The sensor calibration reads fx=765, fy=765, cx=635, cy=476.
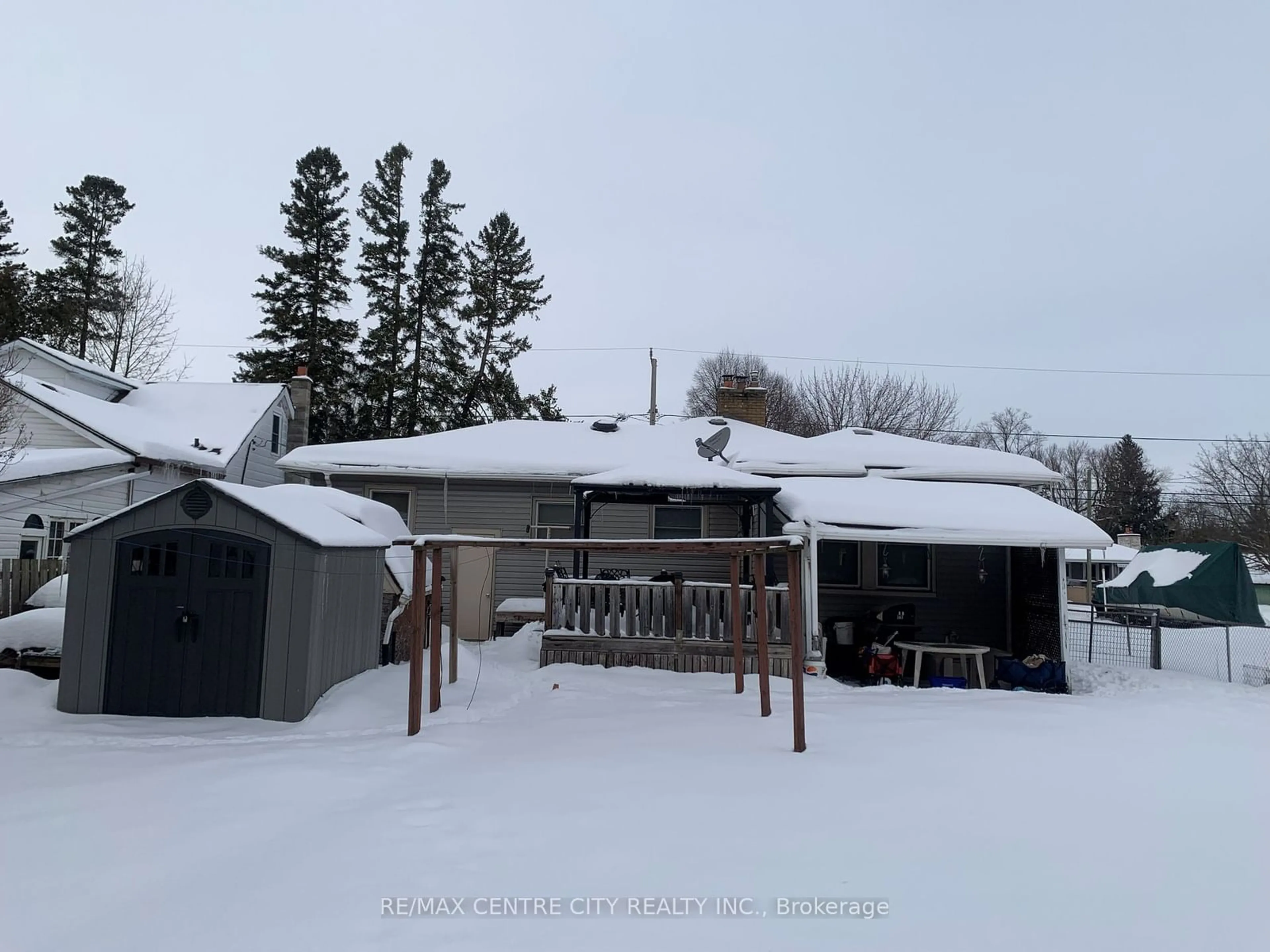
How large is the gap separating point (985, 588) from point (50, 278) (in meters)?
34.9

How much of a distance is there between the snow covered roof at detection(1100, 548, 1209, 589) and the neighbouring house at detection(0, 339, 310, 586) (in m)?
19.5

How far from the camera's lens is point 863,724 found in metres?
7.32

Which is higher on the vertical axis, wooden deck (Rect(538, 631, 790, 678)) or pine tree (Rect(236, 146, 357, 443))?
pine tree (Rect(236, 146, 357, 443))

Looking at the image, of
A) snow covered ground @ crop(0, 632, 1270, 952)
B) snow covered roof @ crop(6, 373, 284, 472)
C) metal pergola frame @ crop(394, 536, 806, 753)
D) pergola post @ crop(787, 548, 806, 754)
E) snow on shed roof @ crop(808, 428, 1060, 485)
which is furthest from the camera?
snow covered roof @ crop(6, 373, 284, 472)

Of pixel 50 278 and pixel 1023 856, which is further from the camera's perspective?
pixel 50 278

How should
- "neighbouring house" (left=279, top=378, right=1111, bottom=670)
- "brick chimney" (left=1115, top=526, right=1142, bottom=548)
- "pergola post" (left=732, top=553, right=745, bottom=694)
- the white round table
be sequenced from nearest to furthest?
"pergola post" (left=732, top=553, right=745, bottom=694) → the white round table → "neighbouring house" (left=279, top=378, right=1111, bottom=670) → "brick chimney" (left=1115, top=526, right=1142, bottom=548)

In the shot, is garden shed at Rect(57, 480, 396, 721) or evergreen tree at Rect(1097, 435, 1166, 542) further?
evergreen tree at Rect(1097, 435, 1166, 542)

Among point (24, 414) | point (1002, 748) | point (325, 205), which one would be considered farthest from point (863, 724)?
point (325, 205)

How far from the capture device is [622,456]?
1417 cm

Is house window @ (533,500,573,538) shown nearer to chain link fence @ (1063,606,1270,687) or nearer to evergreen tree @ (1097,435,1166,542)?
chain link fence @ (1063,606,1270,687)

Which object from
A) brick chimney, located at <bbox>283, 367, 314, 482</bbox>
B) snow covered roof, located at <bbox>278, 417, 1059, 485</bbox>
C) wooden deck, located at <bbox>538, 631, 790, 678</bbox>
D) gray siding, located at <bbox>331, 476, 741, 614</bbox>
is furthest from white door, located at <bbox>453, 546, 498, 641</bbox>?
brick chimney, located at <bbox>283, 367, 314, 482</bbox>

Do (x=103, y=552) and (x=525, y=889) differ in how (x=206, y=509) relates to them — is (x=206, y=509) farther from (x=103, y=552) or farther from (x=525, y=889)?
(x=525, y=889)

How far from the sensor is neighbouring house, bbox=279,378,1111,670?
40.4 ft

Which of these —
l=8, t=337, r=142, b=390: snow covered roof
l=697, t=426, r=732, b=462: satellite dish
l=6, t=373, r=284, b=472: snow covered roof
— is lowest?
l=697, t=426, r=732, b=462: satellite dish
